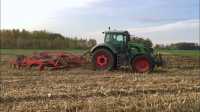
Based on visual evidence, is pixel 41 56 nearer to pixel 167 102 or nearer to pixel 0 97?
pixel 0 97

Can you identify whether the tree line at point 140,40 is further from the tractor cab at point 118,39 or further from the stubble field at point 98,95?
the stubble field at point 98,95

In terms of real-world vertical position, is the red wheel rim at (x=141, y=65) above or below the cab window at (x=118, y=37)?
below

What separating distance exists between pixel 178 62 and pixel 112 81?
10.3 meters

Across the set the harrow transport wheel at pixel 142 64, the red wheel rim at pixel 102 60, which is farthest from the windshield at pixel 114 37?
the harrow transport wheel at pixel 142 64

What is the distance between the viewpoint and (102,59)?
65.7ft

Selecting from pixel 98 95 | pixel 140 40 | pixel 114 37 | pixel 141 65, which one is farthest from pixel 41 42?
pixel 98 95

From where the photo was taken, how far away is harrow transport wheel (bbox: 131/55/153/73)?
1941 centimetres

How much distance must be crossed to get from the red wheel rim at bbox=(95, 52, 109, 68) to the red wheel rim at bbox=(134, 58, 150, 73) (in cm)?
125

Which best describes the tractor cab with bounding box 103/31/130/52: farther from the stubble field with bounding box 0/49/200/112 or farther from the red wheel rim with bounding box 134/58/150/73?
the stubble field with bounding box 0/49/200/112

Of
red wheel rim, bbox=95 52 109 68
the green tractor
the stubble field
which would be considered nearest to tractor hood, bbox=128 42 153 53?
the green tractor

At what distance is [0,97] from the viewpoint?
34.8ft

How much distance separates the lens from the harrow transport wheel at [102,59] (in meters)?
19.8

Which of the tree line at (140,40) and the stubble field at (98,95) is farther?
the tree line at (140,40)

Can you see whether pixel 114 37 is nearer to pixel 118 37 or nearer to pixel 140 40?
pixel 118 37
